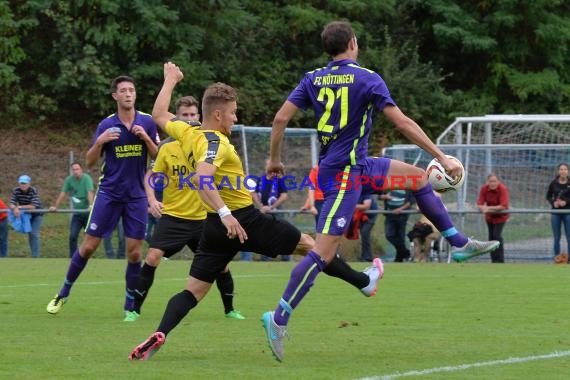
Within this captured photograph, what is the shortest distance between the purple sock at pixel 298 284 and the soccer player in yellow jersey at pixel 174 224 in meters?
2.73

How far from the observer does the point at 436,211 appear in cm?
813

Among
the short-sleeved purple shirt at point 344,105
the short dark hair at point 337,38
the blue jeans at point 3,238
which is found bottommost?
the blue jeans at point 3,238

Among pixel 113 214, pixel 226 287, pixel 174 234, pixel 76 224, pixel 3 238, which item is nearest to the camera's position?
pixel 226 287

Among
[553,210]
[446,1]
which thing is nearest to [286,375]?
[553,210]

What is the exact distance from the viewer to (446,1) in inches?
1368

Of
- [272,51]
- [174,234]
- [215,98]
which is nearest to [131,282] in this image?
[174,234]

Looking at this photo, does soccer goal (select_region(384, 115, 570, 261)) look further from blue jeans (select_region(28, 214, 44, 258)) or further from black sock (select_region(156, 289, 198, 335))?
black sock (select_region(156, 289, 198, 335))

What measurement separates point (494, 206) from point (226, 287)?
9888mm

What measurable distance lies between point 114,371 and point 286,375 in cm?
104

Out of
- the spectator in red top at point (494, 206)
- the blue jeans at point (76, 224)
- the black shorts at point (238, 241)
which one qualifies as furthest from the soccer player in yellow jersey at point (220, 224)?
the blue jeans at point (76, 224)

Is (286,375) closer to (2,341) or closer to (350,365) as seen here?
(350,365)

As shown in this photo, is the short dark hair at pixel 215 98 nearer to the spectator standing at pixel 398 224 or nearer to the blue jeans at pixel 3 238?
the spectator standing at pixel 398 224

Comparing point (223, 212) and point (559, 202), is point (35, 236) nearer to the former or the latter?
point (559, 202)

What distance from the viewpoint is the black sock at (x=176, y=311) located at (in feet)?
24.2
